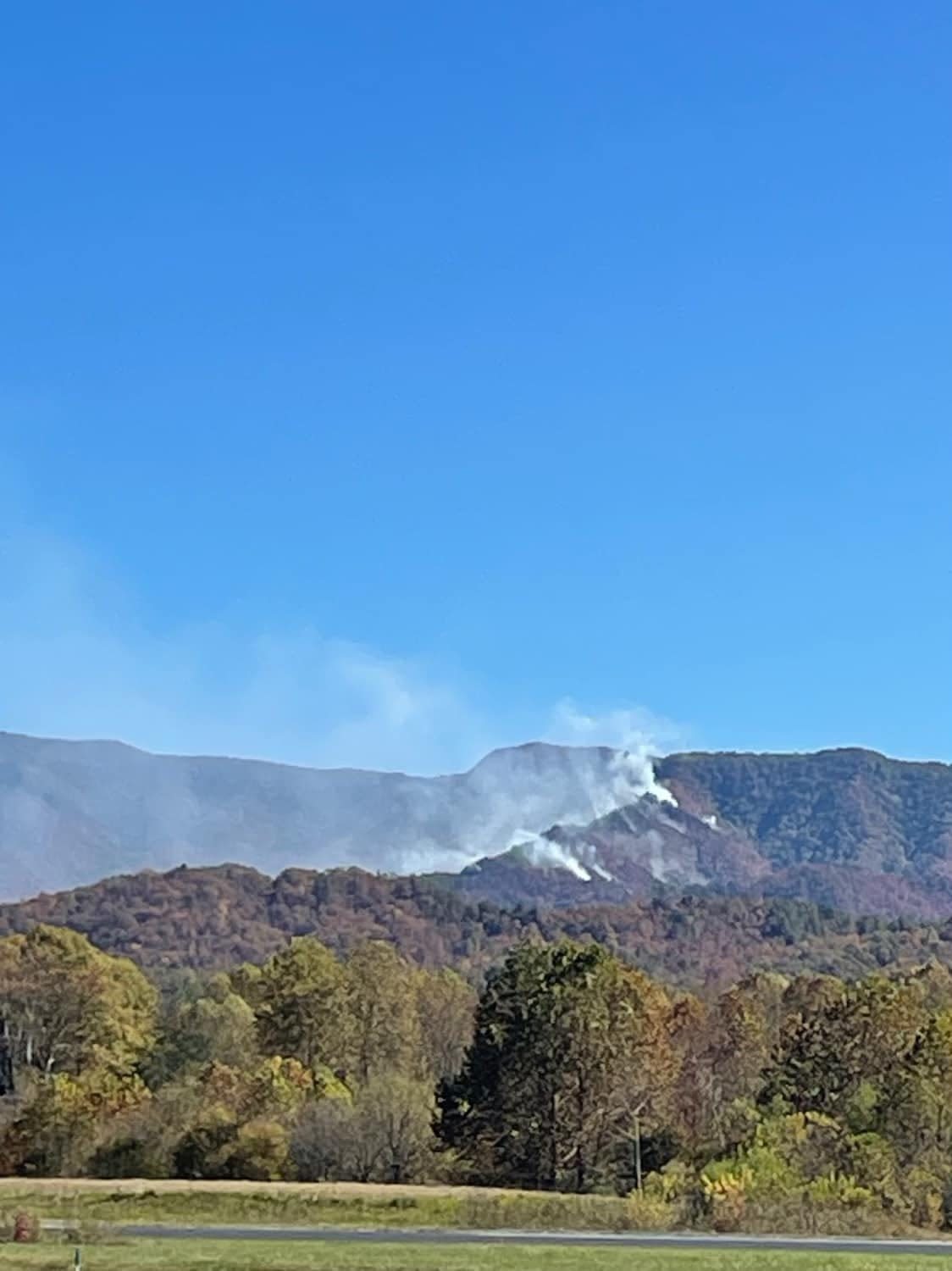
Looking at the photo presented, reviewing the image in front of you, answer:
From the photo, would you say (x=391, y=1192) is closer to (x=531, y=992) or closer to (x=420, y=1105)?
(x=420, y=1105)

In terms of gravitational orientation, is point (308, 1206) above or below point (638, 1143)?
below

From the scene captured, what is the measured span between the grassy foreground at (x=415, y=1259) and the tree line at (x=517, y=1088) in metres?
14.1

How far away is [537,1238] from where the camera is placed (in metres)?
46.4

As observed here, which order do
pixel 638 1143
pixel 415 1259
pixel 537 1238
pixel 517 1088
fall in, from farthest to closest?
pixel 517 1088
pixel 638 1143
pixel 537 1238
pixel 415 1259

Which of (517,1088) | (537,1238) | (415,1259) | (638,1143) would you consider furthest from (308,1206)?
(517,1088)

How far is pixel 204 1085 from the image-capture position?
8788 centimetres

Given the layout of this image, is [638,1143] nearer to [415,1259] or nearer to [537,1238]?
[537,1238]

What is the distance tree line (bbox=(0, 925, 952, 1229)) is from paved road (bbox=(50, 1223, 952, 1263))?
17.3 ft

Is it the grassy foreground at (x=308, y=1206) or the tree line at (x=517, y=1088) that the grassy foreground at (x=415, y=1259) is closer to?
the grassy foreground at (x=308, y=1206)

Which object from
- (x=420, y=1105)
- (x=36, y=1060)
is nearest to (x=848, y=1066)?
(x=420, y=1105)

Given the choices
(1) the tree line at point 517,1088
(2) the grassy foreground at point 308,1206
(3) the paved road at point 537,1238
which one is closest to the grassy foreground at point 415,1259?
(3) the paved road at point 537,1238

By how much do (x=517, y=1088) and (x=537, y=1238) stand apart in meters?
43.1

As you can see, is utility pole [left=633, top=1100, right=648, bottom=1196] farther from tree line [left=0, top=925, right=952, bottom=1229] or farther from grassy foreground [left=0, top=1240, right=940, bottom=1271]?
grassy foreground [left=0, top=1240, right=940, bottom=1271]

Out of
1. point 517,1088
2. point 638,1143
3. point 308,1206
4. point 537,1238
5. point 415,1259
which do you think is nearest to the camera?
point 415,1259
